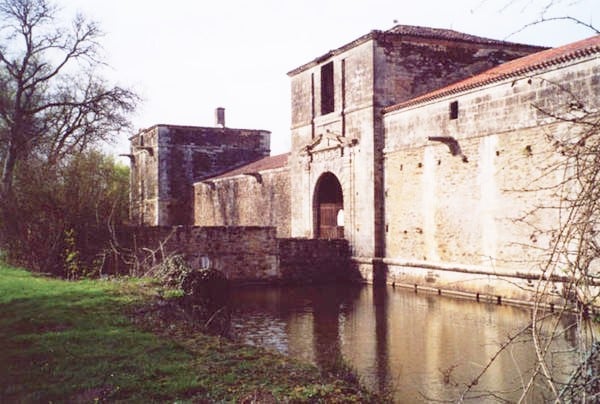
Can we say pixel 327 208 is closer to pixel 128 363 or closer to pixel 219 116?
pixel 128 363

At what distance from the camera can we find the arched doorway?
24.4m

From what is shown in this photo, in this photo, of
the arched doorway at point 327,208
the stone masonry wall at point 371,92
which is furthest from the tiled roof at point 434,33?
the arched doorway at point 327,208

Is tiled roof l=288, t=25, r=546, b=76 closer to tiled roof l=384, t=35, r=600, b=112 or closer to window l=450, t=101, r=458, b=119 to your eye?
tiled roof l=384, t=35, r=600, b=112

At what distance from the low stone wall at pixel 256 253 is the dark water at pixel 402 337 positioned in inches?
101

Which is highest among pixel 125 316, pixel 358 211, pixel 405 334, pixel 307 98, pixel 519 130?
pixel 307 98

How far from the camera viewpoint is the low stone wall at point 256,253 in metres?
20.3

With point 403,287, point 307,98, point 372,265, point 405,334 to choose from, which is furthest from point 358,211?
point 405,334

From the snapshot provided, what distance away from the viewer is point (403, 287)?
771 inches

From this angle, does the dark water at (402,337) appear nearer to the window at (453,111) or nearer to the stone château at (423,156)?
the stone château at (423,156)

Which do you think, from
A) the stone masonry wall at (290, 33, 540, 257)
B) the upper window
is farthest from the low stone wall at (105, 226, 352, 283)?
the upper window

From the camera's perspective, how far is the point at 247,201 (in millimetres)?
31250

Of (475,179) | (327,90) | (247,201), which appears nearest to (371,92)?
(327,90)

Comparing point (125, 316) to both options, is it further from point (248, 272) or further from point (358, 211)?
point (358, 211)

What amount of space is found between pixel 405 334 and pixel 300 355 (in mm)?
2843
